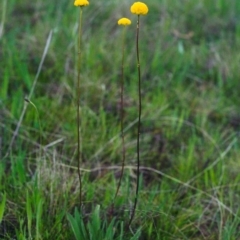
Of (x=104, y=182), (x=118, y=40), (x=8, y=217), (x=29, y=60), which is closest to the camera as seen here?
(x=8, y=217)

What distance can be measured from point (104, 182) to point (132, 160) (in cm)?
19

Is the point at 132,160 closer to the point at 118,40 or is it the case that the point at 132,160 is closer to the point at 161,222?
the point at 161,222

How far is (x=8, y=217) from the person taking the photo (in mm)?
1432

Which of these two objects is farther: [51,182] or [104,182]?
[104,182]

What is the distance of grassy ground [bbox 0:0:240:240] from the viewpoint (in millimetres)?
1502

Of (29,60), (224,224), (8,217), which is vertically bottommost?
(224,224)

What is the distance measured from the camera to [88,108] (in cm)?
205

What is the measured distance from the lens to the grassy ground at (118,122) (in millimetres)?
1502

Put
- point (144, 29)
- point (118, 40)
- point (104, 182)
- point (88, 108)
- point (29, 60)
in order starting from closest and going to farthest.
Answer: point (104, 182) → point (88, 108) → point (29, 60) → point (118, 40) → point (144, 29)

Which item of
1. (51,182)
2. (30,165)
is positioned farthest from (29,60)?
(51,182)

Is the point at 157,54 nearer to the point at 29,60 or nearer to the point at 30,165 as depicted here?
the point at 29,60

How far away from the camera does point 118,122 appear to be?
6.81ft

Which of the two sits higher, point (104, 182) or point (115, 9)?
point (115, 9)

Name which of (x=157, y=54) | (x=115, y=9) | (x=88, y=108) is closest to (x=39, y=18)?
(x=115, y=9)
